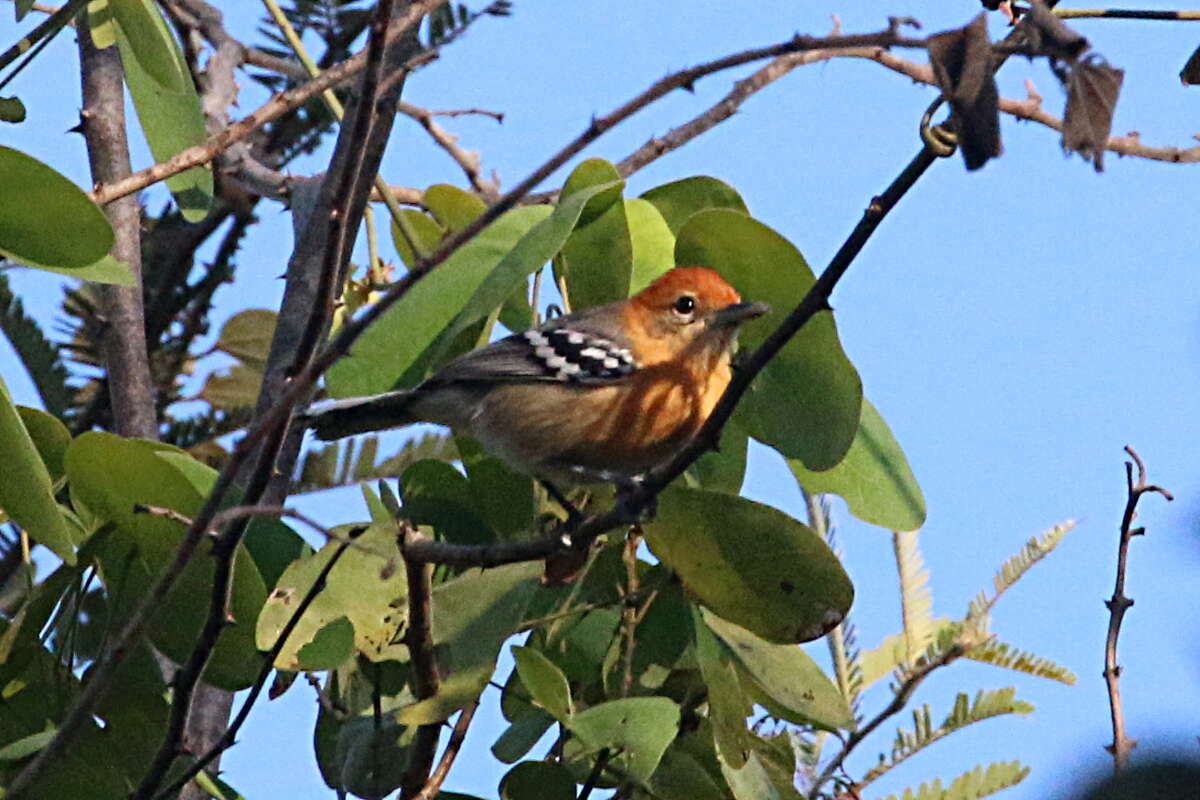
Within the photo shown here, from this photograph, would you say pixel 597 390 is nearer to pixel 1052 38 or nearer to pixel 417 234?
pixel 417 234

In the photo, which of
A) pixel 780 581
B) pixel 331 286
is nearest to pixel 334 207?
pixel 331 286

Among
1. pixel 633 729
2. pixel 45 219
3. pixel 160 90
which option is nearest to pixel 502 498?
pixel 633 729

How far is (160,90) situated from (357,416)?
1151 millimetres

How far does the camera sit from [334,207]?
2.39m

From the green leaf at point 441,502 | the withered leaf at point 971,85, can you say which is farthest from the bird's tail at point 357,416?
the withered leaf at point 971,85

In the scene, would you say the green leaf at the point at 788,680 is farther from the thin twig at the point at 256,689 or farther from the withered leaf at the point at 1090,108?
the withered leaf at the point at 1090,108

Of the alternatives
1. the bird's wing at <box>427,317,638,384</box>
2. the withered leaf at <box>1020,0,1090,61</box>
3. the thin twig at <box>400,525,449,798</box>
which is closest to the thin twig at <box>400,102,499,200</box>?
the bird's wing at <box>427,317,638,384</box>

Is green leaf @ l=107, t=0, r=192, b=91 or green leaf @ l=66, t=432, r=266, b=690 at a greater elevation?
green leaf @ l=107, t=0, r=192, b=91

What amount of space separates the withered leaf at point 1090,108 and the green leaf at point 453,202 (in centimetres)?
227

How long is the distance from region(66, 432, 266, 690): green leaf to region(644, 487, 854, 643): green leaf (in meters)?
0.92

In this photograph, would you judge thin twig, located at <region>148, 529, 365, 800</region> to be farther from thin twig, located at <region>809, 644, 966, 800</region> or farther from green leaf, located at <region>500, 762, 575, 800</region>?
thin twig, located at <region>809, 644, 966, 800</region>

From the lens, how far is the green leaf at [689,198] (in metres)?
3.71

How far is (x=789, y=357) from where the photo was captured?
333 cm

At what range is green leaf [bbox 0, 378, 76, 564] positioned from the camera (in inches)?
120
